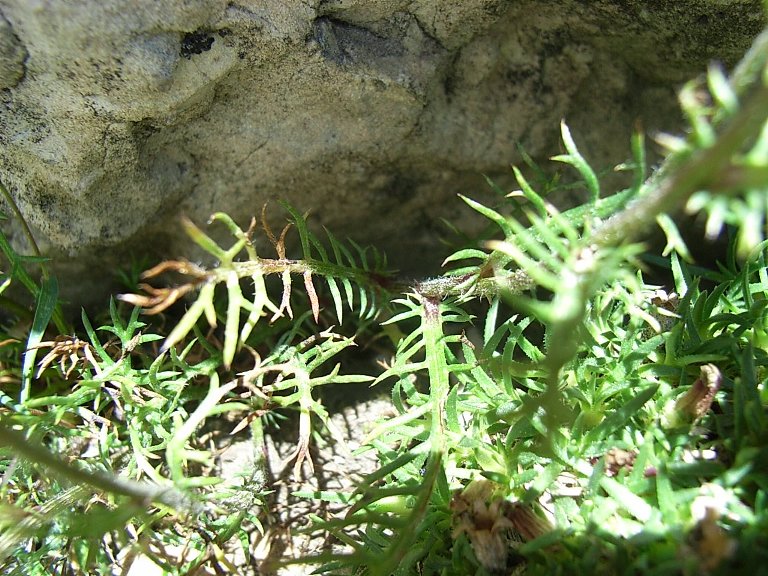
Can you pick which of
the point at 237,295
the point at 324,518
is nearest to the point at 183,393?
the point at 324,518

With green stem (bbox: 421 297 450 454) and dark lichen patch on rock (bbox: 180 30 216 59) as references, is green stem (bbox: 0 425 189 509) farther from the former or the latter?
dark lichen patch on rock (bbox: 180 30 216 59)

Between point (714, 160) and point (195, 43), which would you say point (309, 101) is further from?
point (714, 160)

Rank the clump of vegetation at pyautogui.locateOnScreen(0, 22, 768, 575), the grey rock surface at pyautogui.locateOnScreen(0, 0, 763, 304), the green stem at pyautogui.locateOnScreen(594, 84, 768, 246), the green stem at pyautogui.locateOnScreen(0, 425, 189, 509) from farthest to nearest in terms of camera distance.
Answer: the grey rock surface at pyautogui.locateOnScreen(0, 0, 763, 304) → the clump of vegetation at pyautogui.locateOnScreen(0, 22, 768, 575) → the green stem at pyautogui.locateOnScreen(0, 425, 189, 509) → the green stem at pyautogui.locateOnScreen(594, 84, 768, 246)

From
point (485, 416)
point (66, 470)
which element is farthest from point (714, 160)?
point (66, 470)

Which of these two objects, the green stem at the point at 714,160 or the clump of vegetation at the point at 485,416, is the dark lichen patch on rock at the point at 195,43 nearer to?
the clump of vegetation at the point at 485,416

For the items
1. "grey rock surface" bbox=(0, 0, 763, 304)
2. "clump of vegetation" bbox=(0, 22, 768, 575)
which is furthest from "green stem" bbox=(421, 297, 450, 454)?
"grey rock surface" bbox=(0, 0, 763, 304)

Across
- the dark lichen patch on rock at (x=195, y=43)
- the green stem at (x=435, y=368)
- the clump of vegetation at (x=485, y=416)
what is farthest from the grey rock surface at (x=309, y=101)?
the green stem at (x=435, y=368)

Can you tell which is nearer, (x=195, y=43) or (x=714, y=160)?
(x=714, y=160)

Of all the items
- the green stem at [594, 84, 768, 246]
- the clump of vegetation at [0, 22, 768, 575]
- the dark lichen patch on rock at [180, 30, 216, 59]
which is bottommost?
the clump of vegetation at [0, 22, 768, 575]
